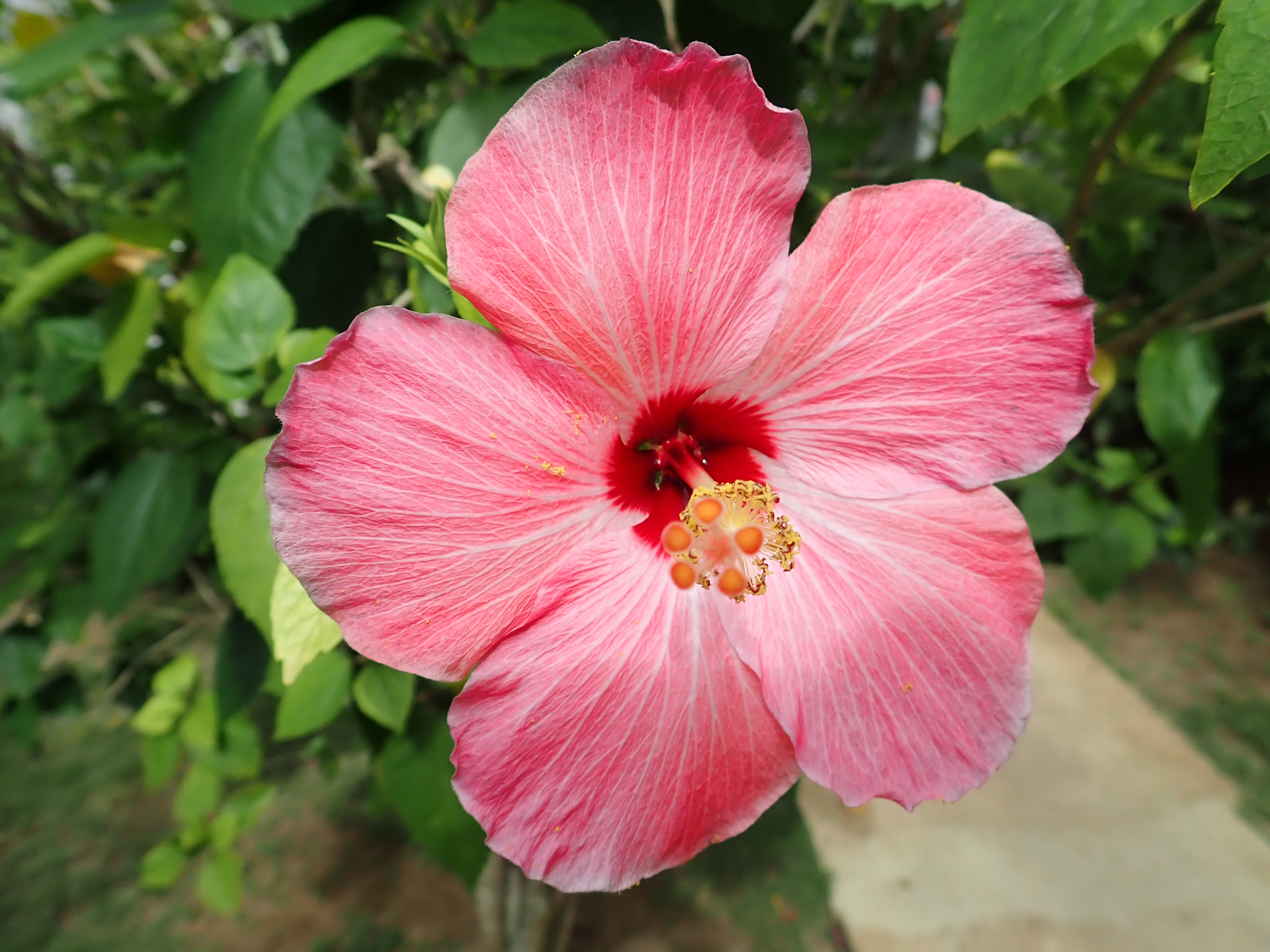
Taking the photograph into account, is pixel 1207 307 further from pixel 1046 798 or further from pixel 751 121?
pixel 1046 798

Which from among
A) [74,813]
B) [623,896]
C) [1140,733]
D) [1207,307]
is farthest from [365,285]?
[1140,733]

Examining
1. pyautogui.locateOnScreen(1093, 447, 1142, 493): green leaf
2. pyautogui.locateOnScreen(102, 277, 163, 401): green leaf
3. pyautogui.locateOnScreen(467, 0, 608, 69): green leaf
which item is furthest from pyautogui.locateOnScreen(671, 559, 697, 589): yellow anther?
pyautogui.locateOnScreen(1093, 447, 1142, 493): green leaf

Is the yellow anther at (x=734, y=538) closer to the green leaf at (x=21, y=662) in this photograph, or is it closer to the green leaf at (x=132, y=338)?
the green leaf at (x=132, y=338)

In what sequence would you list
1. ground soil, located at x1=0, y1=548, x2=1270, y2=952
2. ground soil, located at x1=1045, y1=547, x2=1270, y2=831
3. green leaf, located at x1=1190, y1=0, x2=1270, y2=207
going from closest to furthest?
1. green leaf, located at x1=1190, y1=0, x2=1270, y2=207
2. ground soil, located at x1=0, y1=548, x2=1270, y2=952
3. ground soil, located at x1=1045, y1=547, x2=1270, y2=831

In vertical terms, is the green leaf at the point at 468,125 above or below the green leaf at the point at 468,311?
above

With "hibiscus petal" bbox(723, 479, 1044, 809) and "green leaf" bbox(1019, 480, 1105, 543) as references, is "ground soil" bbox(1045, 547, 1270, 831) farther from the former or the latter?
"hibiscus petal" bbox(723, 479, 1044, 809)

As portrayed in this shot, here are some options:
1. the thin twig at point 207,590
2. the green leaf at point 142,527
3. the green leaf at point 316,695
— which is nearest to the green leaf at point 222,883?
the thin twig at point 207,590

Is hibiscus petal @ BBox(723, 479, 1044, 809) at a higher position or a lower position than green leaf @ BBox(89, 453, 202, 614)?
higher
